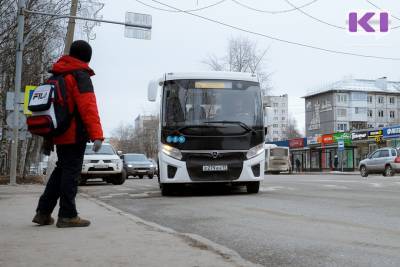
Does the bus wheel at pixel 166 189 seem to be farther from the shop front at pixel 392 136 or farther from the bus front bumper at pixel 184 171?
the shop front at pixel 392 136

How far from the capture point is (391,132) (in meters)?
46.1

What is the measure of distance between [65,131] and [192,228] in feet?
6.45

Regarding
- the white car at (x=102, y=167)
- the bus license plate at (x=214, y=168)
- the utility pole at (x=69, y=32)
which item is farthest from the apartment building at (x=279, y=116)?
the bus license plate at (x=214, y=168)

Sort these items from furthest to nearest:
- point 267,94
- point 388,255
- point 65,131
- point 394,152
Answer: point 267,94 → point 394,152 → point 65,131 → point 388,255

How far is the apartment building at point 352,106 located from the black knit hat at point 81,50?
281 feet

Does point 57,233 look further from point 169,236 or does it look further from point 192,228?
point 192,228

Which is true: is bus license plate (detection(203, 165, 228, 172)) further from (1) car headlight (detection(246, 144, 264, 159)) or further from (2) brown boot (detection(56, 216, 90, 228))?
(2) brown boot (detection(56, 216, 90, 228))

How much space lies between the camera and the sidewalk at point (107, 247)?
4.09m

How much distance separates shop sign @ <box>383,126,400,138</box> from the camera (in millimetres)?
45156

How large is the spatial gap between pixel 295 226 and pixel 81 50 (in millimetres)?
3244

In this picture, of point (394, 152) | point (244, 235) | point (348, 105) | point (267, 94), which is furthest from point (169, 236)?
point (348, 105)

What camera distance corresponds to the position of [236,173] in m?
11.5

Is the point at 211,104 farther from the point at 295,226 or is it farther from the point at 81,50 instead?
the point at 81,50

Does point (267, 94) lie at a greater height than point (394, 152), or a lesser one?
greater
